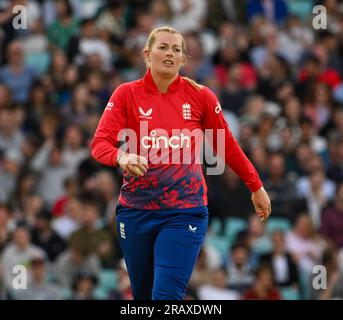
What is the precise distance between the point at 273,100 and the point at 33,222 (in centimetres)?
399

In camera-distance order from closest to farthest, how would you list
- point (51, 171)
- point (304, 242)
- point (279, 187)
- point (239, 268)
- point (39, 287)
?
1. point (39, 287)
2. point (239, 268)
3. point (304, 242)
4. point (279, 187)
5. point (51, 171)

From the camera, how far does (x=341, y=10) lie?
17.1 m

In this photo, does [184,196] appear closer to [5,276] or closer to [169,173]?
[169,173]

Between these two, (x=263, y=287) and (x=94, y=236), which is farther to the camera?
(x=94, y=236)

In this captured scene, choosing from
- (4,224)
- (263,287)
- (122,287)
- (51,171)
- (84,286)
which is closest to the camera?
(122,287)

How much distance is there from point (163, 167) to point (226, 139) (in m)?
0.48

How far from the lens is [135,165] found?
7.03 metres

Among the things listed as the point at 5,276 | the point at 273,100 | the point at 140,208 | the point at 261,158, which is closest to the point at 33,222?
the point at 5,276

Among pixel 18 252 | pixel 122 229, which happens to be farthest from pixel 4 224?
pixel 122 229

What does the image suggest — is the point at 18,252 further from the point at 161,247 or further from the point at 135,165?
the point at 135,165

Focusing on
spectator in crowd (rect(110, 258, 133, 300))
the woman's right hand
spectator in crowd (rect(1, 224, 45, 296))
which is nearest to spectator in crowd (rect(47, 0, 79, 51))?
spectator in crowd (rect(1, 224, 45, 296))

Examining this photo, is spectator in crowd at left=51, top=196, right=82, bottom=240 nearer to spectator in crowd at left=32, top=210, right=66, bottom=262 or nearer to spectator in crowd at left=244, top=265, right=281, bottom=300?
spectator in crowd at left=32, top=210, right=66, bottom=262

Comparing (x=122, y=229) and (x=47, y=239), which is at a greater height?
(x=122, y=229)

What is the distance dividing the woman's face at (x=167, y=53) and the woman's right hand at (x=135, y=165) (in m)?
0.83
